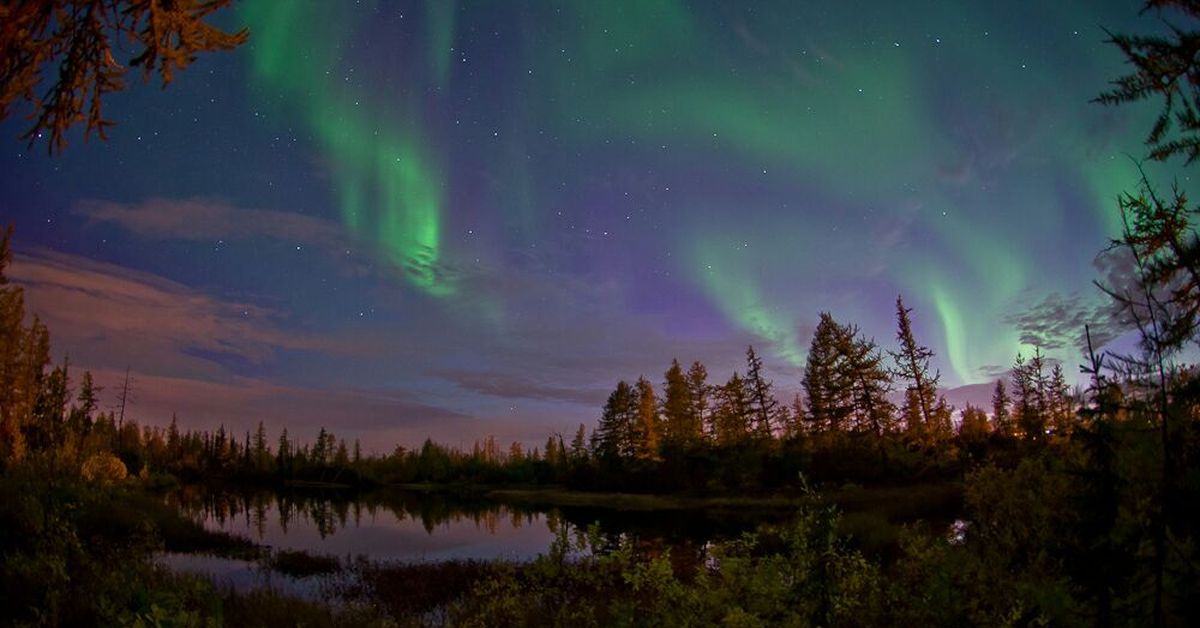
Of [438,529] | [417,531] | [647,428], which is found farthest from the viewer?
[647,428]

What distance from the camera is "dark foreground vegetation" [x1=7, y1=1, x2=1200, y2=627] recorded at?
157 inches

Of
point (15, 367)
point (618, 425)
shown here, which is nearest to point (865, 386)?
point (618, 425)

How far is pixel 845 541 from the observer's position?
430cm

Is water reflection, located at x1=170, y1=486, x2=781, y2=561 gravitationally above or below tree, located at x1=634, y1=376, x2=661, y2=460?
below

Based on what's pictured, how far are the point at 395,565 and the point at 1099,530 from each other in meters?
25.6

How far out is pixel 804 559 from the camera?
4.27 m

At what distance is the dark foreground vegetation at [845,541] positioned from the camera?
13.1 ft

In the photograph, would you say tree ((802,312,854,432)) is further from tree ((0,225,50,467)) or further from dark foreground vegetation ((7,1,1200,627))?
tree ((0,225,50,467))

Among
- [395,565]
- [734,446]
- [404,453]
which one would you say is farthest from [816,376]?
[404,453]

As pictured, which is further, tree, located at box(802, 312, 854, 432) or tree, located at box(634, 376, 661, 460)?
tree, located at box(634, 376, 661, 460)

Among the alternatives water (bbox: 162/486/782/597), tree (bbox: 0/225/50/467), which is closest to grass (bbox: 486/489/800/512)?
water (bbox: 162/486/782/597)

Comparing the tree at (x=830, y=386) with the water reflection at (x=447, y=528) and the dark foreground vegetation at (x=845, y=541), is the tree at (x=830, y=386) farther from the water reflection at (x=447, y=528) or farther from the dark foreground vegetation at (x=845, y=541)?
the water reflection at (x=447, y=528)

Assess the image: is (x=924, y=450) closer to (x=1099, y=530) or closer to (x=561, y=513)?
(x=561, y=513)

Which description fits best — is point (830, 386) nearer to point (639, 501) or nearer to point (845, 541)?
point (639, 501)
